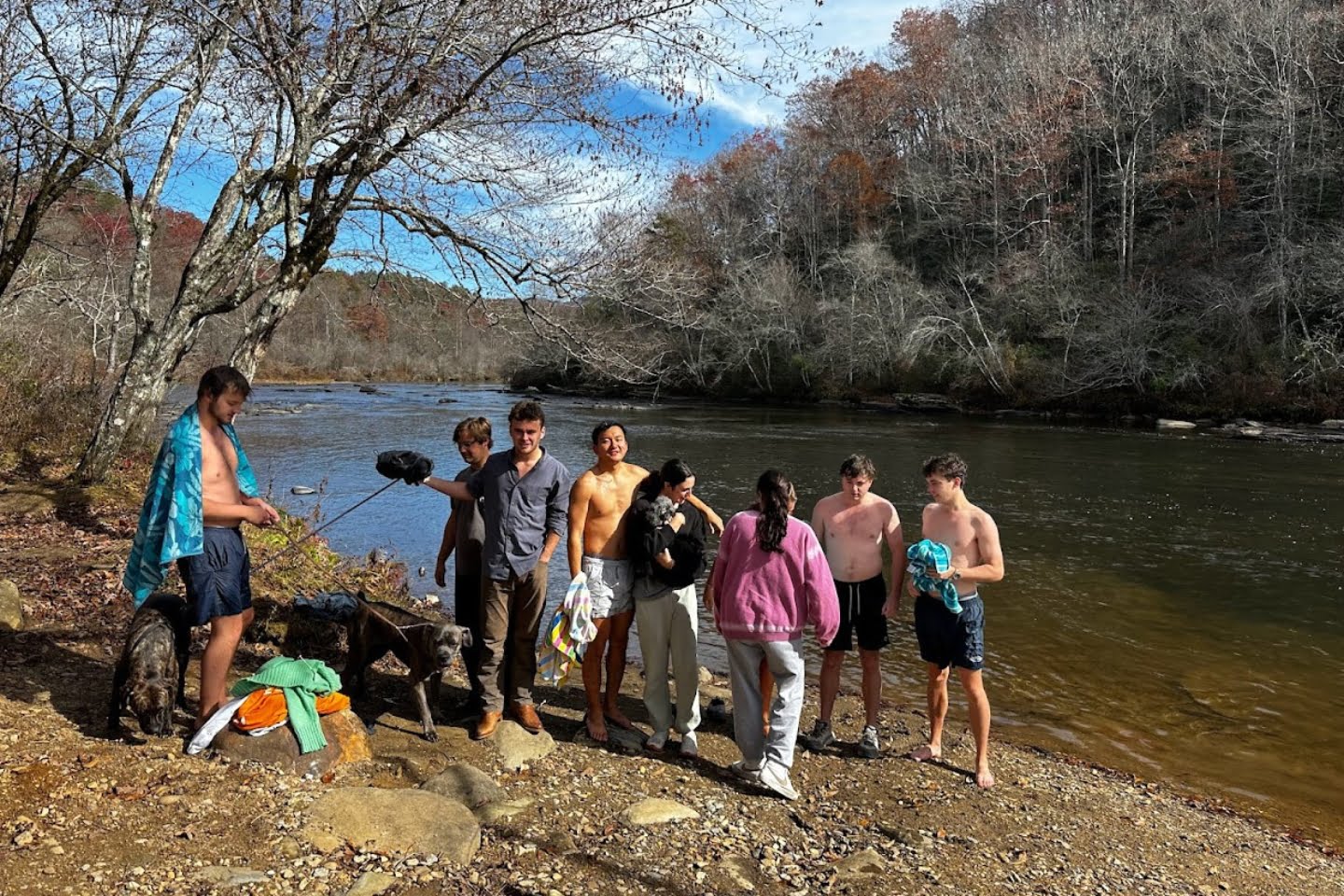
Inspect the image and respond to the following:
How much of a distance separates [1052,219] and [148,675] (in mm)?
45794

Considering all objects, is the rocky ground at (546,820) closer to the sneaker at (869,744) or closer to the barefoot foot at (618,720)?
the sneaker at (869,744)

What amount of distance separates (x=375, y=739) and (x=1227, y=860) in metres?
4.50

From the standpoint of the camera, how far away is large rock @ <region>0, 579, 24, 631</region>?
17.0 ft

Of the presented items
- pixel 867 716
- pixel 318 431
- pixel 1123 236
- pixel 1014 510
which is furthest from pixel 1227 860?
pixel 1123 236

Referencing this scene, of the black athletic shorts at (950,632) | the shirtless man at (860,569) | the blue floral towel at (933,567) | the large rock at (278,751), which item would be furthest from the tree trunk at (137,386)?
the black athletic shorts at (950,632)

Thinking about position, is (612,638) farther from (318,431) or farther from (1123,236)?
(1123,236)

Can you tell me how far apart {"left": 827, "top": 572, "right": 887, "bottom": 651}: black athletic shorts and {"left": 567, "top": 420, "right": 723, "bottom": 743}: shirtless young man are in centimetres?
94

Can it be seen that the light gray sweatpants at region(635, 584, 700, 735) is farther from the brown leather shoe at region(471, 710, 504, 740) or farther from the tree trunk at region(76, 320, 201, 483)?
the tree trunk at region(76, 320, 201, 483)

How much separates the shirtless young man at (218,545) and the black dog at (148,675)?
0.45ft

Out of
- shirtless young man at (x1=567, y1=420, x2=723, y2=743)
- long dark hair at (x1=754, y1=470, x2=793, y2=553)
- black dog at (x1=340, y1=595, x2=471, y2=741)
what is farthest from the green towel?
long dark hair at (x1=754, y1=470, x2=793, y2=553)

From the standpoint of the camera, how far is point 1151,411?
31.2m

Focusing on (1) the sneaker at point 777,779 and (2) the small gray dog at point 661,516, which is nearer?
(1) the sneaker at point 777,779

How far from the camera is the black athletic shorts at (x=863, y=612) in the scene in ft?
16.7

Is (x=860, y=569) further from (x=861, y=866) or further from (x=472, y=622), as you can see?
(x=472, y=622)
